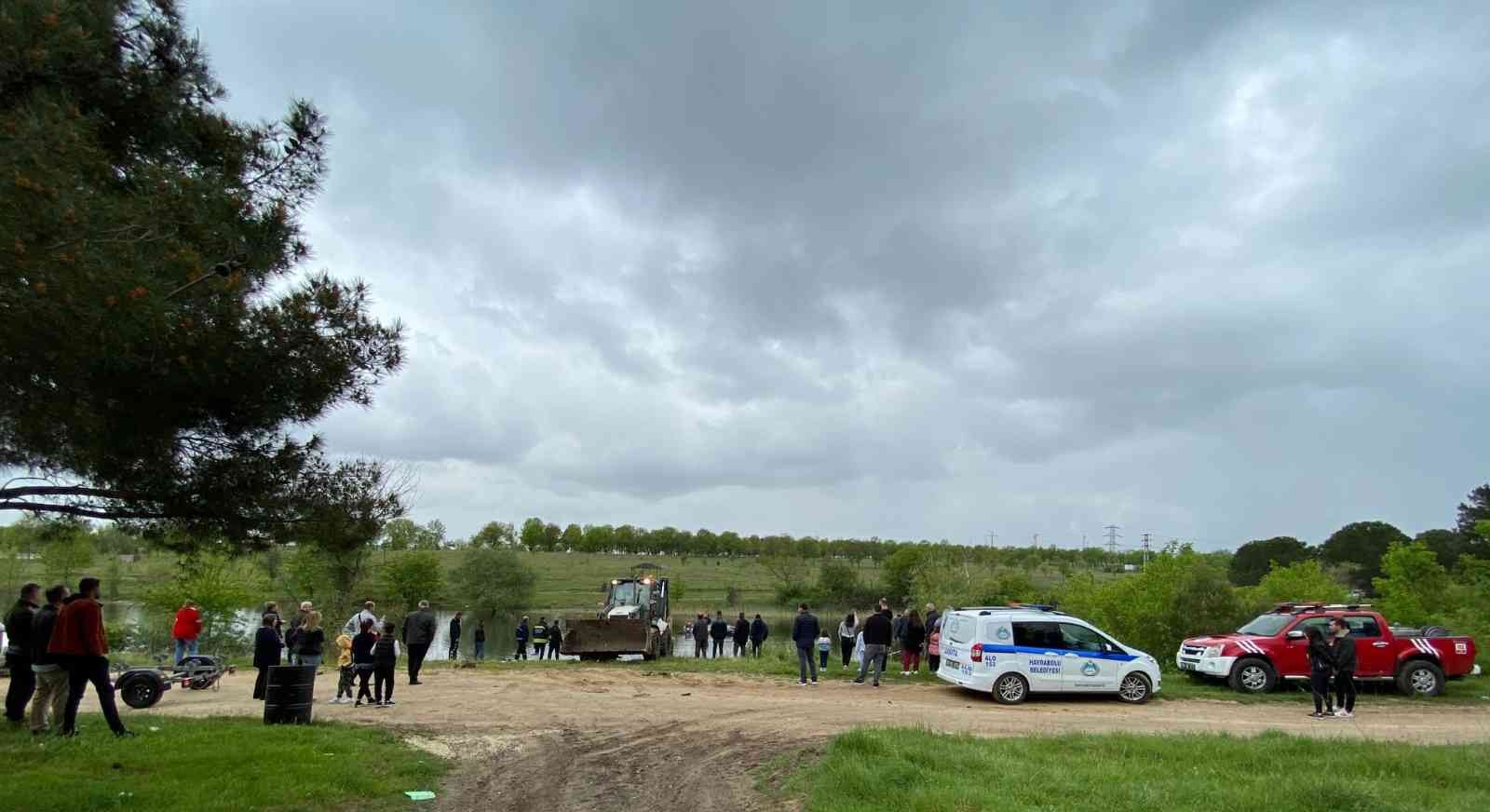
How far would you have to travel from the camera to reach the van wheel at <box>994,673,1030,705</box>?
16.4m

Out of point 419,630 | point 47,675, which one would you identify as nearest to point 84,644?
point 47,675

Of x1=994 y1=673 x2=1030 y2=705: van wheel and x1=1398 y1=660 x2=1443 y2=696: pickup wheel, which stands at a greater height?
x1=1398 y1=660 x2=1443 y2=696: pickup wheel

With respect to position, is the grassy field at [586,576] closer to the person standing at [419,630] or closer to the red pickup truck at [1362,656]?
the person standing at [419,630]

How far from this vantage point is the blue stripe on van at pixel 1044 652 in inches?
647

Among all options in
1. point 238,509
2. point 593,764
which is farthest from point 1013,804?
point 238,509

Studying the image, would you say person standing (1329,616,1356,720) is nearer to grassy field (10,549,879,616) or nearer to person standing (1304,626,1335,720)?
person standing (1304,626,1335,720)

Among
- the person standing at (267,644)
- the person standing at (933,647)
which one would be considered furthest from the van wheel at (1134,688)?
the person standing at (267,644)

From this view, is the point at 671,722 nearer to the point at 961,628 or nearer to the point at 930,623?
the point at 961,628

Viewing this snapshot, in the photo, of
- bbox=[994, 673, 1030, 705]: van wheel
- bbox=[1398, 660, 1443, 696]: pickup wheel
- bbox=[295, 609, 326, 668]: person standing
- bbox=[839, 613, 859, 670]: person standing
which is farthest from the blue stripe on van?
bbox=[295, 609, 326, 668]: person standing

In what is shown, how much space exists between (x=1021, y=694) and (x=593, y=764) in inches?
363

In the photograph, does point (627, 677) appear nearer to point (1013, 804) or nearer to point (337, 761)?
point (337, 761)

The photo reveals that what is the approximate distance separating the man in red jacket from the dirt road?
3.50m

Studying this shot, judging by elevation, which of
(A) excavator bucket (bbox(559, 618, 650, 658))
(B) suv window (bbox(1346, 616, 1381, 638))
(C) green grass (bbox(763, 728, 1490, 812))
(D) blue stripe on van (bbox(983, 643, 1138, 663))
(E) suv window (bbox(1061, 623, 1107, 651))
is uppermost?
(B) suv window (bbox(1346, 616, 1381, 638))

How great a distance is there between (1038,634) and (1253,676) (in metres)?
5.15
